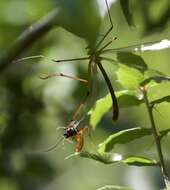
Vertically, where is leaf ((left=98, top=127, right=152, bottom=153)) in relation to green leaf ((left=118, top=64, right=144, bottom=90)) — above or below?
below

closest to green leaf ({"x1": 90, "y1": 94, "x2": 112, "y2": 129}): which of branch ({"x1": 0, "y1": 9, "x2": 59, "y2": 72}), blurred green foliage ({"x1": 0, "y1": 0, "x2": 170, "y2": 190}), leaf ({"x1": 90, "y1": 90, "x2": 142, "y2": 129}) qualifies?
leaf ({"x1": 90, "y1": 90, "x2": 142, "y2": 129})

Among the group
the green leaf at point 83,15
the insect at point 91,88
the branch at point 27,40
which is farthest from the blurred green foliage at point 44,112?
the green leaf at point 83,15

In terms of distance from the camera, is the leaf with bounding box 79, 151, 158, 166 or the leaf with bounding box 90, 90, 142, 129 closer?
the leaf with bounding box 79, 151, 158, 166

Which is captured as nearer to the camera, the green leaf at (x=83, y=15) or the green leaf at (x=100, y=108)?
the green leaf at (x=83, y=15)

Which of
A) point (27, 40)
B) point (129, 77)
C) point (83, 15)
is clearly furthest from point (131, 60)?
point (83, 15)

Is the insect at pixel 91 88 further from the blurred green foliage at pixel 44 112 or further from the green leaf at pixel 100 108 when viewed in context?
the blurred green foliage at pixel 44 112

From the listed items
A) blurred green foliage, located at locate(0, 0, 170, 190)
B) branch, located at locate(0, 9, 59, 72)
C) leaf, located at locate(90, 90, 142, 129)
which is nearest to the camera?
branch, located at locate(0, 9, 59, 72)

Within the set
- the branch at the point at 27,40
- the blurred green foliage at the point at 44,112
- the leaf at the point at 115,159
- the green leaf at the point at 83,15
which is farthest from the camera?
the blurred green foliage at the point at 44,112

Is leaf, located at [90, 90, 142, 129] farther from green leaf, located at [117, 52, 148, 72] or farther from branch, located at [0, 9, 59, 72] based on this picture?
branch, located at [0, 9, 59, 72]

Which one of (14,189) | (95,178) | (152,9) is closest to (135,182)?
(95,178)
